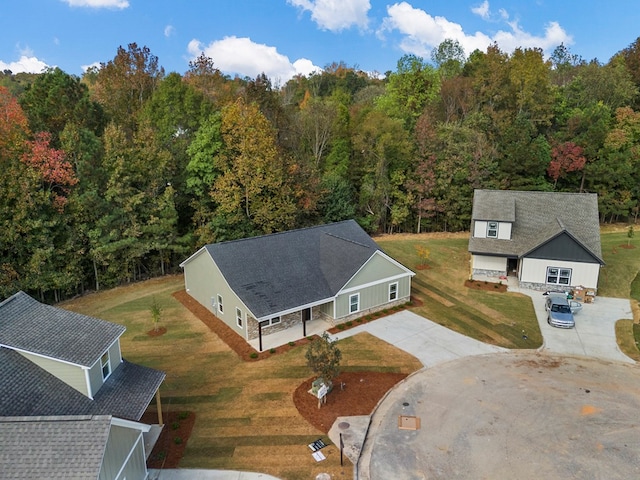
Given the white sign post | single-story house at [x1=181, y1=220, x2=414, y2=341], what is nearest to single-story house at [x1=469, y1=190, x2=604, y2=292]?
single-story house at [x1=181, y1=220, x2=414, y2=341]

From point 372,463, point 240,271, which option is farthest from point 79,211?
point 372,463

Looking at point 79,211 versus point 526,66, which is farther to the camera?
point 526,66

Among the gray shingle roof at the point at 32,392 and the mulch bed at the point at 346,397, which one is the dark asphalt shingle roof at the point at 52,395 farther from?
the mulch bed at the point at 346,397

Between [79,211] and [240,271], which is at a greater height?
[79,211]

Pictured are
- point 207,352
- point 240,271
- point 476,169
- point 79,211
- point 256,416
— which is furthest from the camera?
point 476,169

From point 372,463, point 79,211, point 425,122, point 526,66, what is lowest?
point 372,463

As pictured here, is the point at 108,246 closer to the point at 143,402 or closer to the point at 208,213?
the point at 208,213

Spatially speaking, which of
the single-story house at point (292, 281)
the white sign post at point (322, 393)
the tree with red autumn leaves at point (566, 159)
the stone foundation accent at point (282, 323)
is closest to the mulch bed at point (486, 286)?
the single-story house at point (292, 281)

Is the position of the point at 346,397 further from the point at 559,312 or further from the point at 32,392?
the point at 559,312
